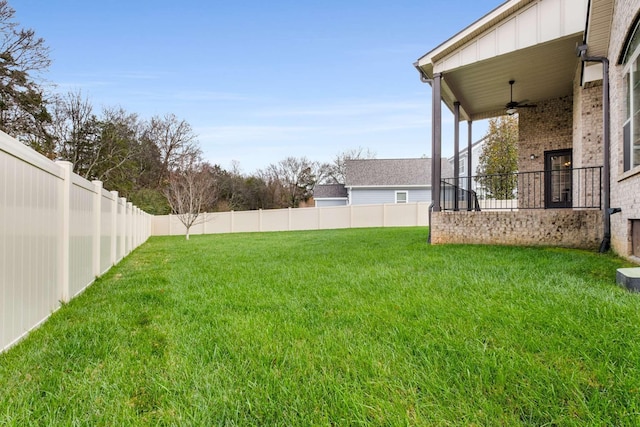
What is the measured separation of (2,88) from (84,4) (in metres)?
6.21

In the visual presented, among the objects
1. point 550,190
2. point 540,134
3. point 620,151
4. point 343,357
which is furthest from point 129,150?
point 343,357

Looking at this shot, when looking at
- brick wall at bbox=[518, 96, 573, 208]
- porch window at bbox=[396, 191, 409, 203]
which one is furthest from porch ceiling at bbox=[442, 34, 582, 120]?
porch window at bbox=[396, 191, 409, 203]

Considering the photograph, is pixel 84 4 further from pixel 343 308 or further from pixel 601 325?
pixel 601 325

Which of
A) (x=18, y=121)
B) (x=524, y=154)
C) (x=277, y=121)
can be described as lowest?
(x=524, y=154)

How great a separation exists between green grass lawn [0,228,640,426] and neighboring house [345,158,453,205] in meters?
20.1

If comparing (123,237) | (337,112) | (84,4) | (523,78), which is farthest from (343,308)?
(337,112)

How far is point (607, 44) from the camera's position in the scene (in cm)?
593

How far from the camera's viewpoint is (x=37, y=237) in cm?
284

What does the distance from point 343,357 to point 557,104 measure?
11.0m

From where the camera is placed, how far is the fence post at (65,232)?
349cm

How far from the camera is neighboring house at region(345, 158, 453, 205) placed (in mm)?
23656

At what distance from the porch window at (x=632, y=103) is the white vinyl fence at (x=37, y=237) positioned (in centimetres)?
668

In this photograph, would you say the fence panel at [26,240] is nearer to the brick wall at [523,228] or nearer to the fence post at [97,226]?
the fence post at [97,226]

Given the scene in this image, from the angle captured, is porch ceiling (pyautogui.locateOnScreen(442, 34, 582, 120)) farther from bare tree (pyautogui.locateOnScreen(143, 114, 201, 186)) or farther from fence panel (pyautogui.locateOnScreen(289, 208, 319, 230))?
bare tree (pyautogui.locateOnScreen(143, 114, 201, 186))
